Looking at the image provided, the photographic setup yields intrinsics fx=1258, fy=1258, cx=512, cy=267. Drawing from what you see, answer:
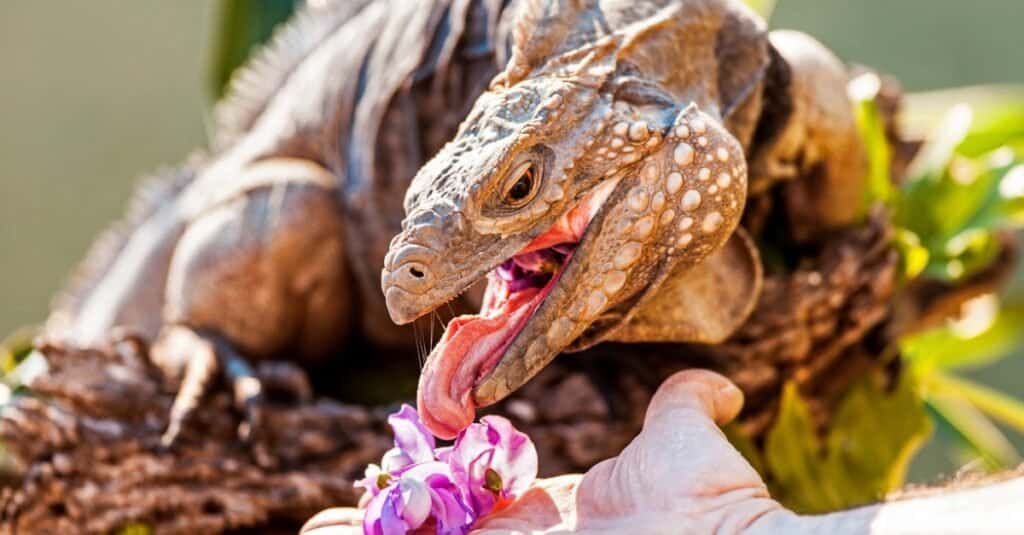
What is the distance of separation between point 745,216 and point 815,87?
0.28m

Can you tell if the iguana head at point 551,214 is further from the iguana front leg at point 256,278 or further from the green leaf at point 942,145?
the green leaf at point 942,145

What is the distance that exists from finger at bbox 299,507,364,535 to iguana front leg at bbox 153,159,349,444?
0.94m

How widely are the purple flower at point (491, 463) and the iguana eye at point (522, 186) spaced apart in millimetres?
265

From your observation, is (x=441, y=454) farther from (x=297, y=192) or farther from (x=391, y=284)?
(x=297, y=192)

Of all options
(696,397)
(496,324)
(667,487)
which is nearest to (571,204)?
(496,324)

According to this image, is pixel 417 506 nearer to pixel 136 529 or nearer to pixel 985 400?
pixel 136 529

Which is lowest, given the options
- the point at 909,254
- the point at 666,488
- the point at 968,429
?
the point at 968,429

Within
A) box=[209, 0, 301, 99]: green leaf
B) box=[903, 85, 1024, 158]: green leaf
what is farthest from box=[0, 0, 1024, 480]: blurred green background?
box=[903, 85, 1024, 158]: green leaf

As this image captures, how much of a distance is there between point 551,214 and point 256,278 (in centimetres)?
118

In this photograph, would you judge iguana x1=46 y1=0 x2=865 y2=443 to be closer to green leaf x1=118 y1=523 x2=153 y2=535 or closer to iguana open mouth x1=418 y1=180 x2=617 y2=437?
iguana open mouth x1=418 y1=180 x2=617 y2=437

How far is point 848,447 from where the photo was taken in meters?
2.49

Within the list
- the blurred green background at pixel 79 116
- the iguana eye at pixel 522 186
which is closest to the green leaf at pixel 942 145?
the iguana eye at pixel 522 186

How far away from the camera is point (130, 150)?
A: 20.5 ft

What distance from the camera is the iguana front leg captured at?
2.55 metres
